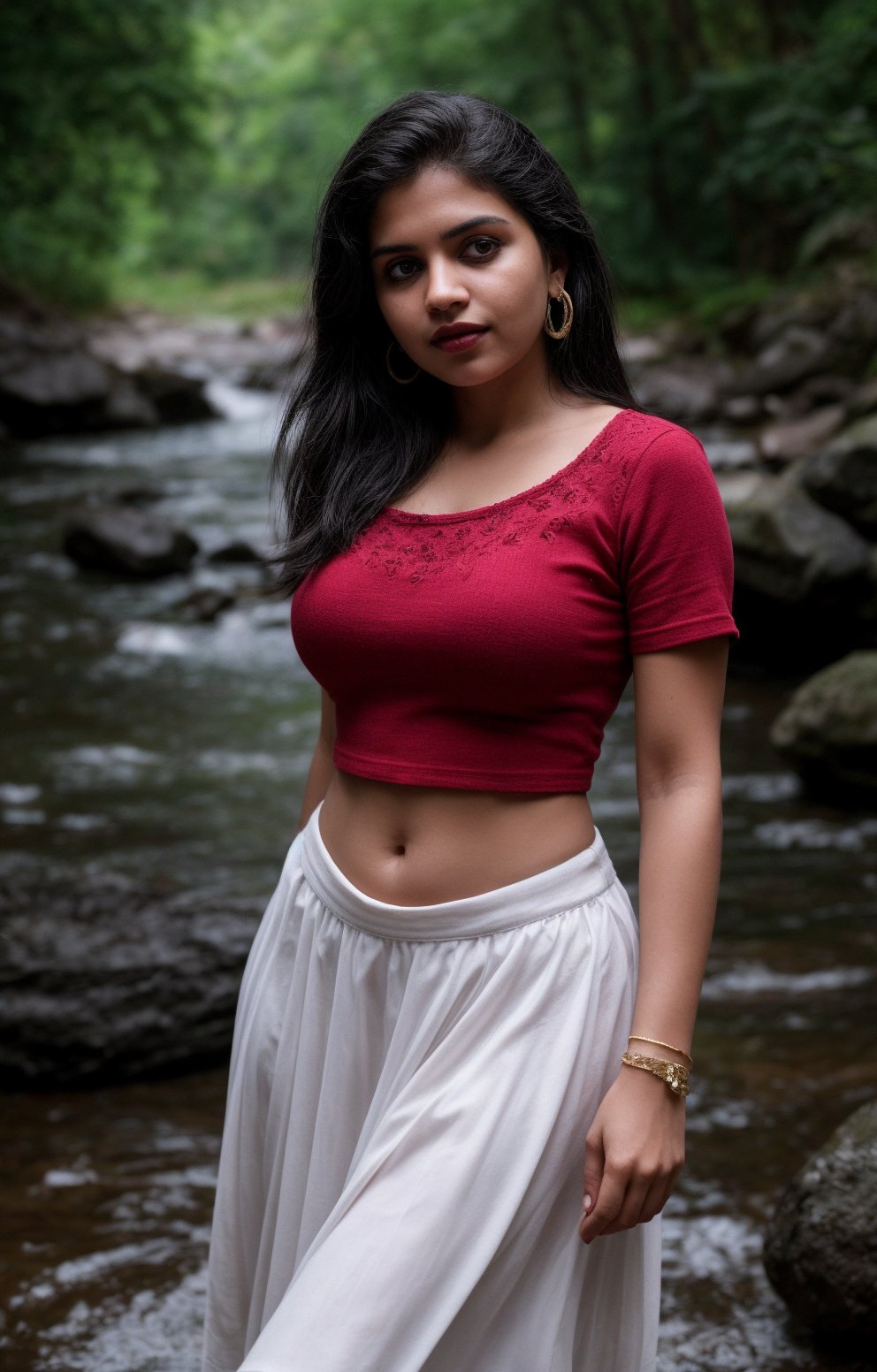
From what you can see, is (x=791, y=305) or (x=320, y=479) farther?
(x=791, y=305)

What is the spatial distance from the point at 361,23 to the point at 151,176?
5.51 metres

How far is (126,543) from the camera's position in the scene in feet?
34.7

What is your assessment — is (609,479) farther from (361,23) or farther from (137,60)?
(361,23)

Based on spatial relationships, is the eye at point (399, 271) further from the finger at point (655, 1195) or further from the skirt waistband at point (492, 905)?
the finger at point (655, 1195)

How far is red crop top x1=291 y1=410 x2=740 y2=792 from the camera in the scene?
1.66 metres

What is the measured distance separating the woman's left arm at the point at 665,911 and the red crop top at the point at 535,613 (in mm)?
65

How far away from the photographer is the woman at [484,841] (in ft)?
5.27

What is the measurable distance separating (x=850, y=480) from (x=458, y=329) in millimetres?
6439

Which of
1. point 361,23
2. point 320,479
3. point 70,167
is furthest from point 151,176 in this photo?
point 320,479

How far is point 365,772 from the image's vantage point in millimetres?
1837

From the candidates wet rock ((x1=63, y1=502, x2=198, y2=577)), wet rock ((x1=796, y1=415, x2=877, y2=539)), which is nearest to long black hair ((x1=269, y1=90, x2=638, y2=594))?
wet rock ((x1=796, y1=415, x2=877, y2=539))

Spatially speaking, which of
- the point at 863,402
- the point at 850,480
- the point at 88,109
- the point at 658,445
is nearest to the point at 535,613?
the point at 658,445

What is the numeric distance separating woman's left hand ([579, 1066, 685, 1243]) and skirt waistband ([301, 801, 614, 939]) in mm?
223

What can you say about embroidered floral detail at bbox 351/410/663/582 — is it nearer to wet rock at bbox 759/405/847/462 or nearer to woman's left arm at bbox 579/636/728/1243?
woman's left arm at bbox 579/636/728/1243
